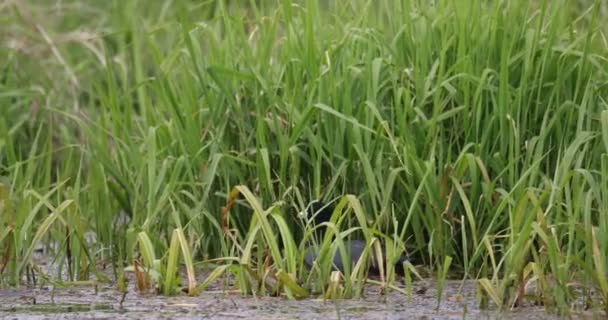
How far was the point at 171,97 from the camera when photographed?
14.2 feet

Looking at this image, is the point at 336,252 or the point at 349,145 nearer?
the point at 336,252

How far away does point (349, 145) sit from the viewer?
165 inches

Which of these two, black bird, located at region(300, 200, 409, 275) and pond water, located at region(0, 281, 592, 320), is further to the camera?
black bird, located at region(300, 200, 409, 275)

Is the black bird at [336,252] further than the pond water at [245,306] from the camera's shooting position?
Yes

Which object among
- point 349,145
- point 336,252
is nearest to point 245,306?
point 336,252

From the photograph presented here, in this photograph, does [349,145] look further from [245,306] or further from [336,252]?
[245,306]

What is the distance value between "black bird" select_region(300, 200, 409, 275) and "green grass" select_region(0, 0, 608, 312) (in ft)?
0.15

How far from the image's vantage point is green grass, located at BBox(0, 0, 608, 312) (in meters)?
3.99

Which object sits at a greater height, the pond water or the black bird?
the black bird

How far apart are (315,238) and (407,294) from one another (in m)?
0.51

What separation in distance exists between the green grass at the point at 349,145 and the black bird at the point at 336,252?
1.8 inches

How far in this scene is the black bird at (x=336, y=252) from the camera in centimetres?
395

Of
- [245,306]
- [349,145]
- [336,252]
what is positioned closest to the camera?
[245,306]

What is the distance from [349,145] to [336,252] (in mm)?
367
